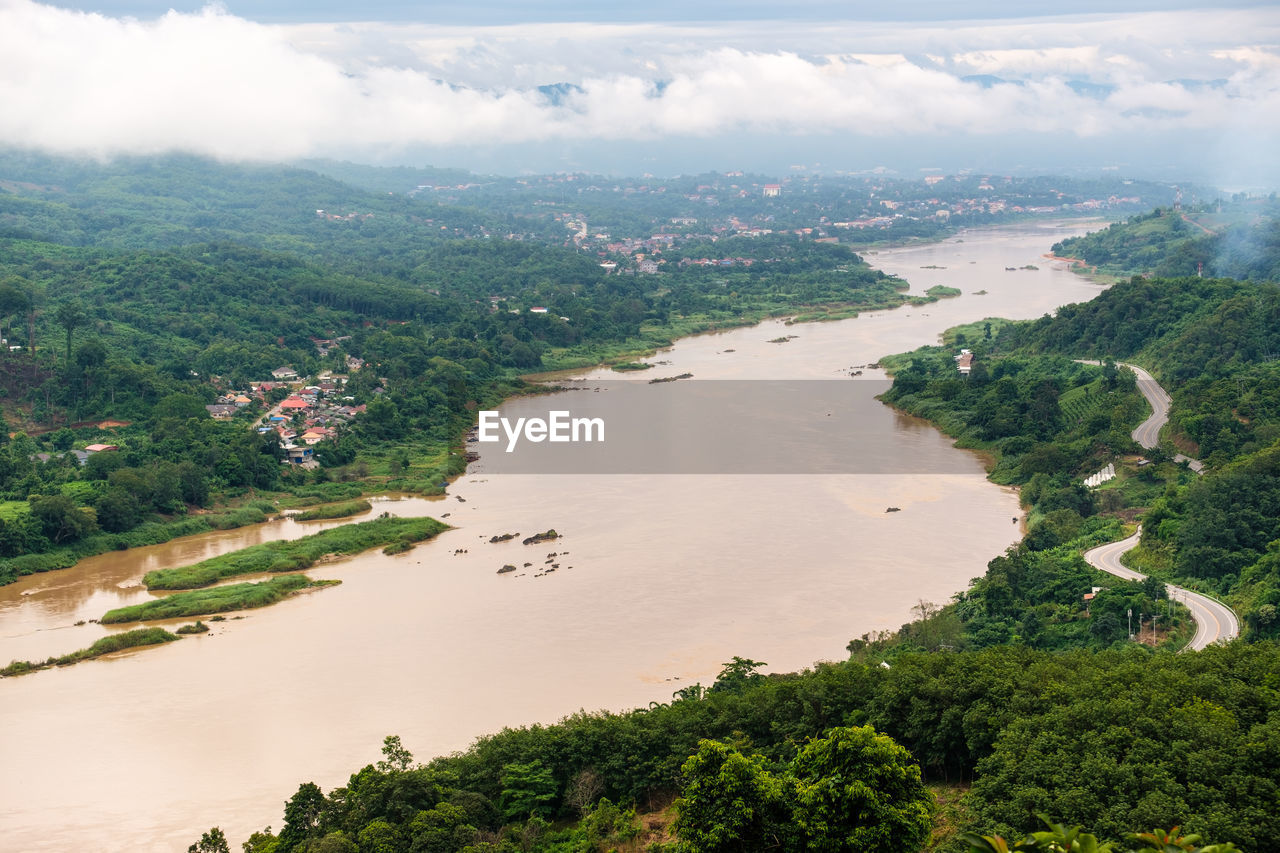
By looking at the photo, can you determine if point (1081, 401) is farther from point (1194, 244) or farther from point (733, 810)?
point (1194, 244)

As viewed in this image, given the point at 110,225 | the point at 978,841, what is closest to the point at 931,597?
the point at 978,841

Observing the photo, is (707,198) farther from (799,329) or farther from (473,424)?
(473,424)

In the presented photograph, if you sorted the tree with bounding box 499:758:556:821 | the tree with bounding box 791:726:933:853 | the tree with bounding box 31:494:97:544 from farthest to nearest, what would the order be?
the tree with bounding box 31:494:97:544 → the tree with bounding box 499:758:556:821 → the tree with bounding box 791:726:933:853

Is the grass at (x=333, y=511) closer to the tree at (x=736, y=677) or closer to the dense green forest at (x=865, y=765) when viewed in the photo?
the dense green forest at (x=865, y=765)

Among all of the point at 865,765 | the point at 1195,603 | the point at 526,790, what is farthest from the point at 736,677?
the point at 1195,603

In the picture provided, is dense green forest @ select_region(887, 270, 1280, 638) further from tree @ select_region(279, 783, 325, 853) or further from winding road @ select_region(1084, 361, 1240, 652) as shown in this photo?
tree @ select_region(279, 783, 325, 853)

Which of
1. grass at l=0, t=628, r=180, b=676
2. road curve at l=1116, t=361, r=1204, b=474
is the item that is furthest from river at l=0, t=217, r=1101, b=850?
road curve at l=1116, t=361, r=1204, b=474
